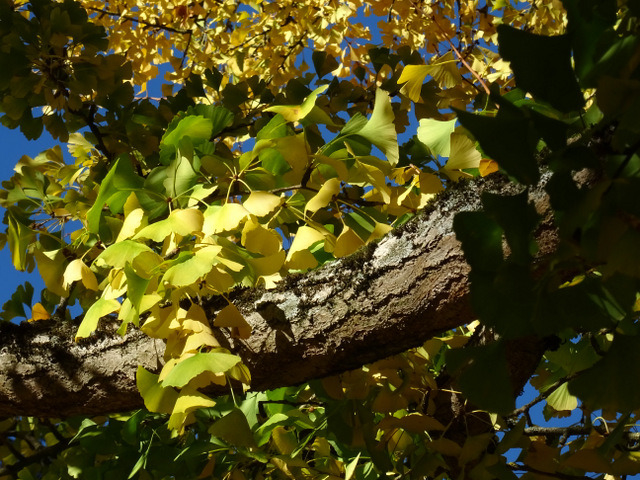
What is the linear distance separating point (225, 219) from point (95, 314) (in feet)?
0.79

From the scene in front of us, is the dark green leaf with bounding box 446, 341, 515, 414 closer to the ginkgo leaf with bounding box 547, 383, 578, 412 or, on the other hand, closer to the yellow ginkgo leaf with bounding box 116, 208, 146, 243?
the yellow ginkgo leaf with bounding box 116, 208, 146, 243

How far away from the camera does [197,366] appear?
823mm

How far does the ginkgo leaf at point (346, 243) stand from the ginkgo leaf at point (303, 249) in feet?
0.11

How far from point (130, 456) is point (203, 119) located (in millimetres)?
710

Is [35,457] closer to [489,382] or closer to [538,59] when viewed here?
[489,382]

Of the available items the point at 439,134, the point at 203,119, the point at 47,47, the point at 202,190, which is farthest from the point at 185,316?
the point at 47,47

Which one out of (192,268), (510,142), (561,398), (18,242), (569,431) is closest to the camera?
(510,142)

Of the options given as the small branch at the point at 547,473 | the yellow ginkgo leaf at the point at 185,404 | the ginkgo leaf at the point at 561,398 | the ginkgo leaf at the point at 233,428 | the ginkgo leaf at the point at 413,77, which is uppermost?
the ginkgo leaf at the point at 413,77

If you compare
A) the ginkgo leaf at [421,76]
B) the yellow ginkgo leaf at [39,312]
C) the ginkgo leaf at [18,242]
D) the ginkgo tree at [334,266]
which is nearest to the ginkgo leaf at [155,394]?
the ginkgo tree at [334,266]

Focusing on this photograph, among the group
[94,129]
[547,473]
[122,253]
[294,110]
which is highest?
[94,129]

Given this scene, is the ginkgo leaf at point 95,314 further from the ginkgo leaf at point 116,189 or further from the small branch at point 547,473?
the small branch at point 547,473

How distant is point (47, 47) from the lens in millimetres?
1570

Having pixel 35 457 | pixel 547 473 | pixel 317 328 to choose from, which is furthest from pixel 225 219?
pixel 35 457

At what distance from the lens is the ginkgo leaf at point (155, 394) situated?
35.3 inches
